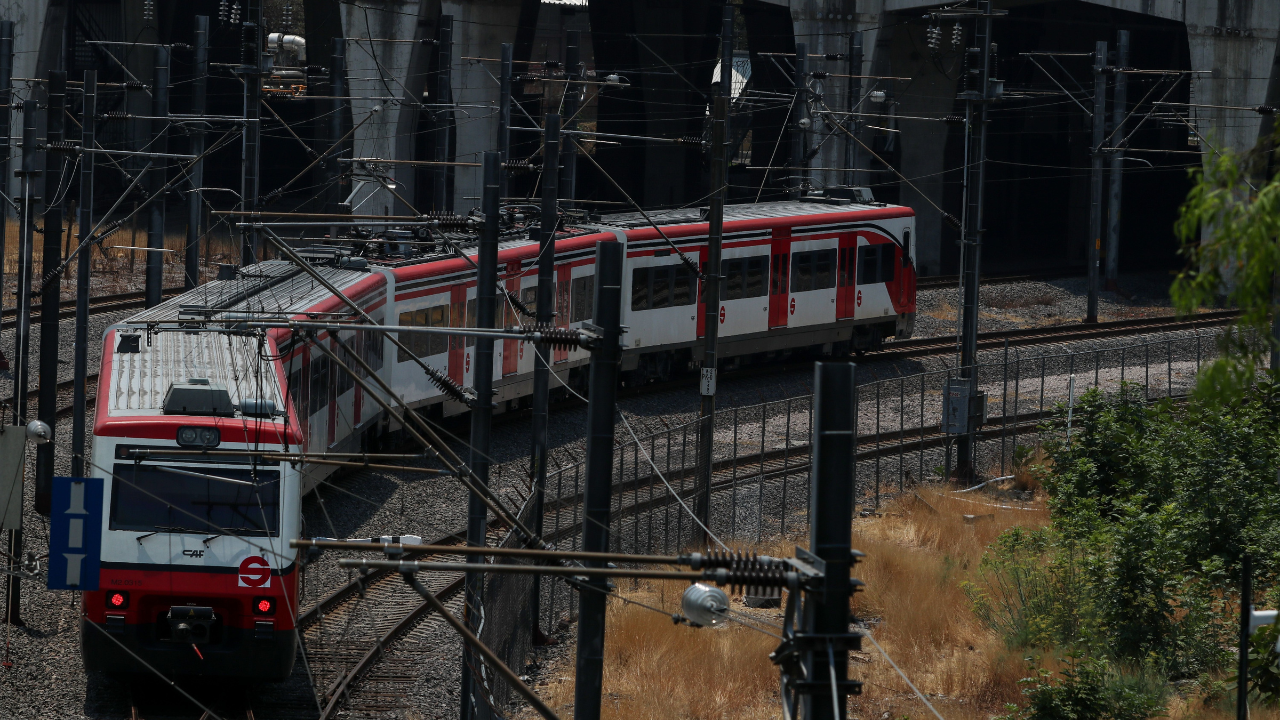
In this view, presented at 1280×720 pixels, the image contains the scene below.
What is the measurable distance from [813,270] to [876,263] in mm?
2069

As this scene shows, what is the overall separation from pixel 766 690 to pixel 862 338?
63.7 ft

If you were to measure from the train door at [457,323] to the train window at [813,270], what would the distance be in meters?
8.79

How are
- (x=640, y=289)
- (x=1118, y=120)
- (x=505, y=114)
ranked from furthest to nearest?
(x=1118, y=120) < (x=640, y=289) < (x=505, y=114)

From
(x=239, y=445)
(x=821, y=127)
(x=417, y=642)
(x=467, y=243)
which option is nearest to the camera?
(x=239, y=445)

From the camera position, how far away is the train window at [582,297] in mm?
27953

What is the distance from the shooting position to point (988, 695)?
51.7ft

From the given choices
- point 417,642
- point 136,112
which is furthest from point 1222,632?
point 136,112

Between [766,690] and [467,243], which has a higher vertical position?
[467,243]

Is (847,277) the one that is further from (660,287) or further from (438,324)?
(438,324)

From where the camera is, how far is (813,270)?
107 ft

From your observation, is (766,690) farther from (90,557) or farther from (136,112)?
(136,112)

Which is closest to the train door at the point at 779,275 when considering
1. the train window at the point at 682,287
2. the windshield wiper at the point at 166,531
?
the train window at the point at 682,287

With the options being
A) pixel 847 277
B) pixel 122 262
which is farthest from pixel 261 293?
pixel 122 262

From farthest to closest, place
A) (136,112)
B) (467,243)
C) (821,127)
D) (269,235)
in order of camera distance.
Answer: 1. (136,112)
2. (821,127)
3. (467,243)
4. (269,235)
